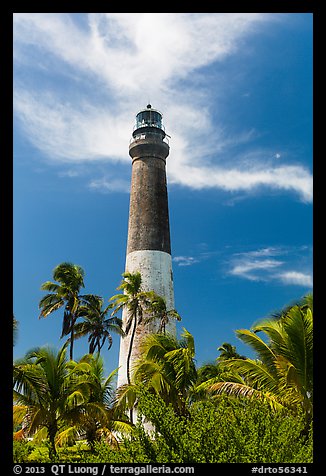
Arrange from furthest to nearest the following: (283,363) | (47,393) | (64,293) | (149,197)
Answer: (149,197), (64,293), (47,393), (283,363)

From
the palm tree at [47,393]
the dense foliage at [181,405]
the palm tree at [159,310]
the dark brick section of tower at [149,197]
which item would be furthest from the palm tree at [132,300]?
the palm tree at [47,393]

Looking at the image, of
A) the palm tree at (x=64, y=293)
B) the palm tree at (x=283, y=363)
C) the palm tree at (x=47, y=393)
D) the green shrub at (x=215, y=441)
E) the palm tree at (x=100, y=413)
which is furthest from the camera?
the palm tree at (x=64, y=293)

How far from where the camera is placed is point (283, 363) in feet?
50.6

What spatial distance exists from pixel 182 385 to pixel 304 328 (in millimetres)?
7013

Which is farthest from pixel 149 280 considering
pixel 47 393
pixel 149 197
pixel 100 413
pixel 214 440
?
pixel 214 440

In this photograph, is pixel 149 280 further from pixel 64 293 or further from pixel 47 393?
pixel 47 393

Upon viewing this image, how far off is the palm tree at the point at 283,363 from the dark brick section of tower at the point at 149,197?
1871cm

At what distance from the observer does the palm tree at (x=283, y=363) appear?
15.0m

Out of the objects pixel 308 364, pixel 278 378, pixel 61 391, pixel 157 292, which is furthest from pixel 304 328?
pixel 157 292

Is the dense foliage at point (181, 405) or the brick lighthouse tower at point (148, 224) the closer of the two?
the dense foliage at point (181, 405)

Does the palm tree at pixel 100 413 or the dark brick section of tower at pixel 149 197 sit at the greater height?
the dark brick section of tower at pixel 149 197

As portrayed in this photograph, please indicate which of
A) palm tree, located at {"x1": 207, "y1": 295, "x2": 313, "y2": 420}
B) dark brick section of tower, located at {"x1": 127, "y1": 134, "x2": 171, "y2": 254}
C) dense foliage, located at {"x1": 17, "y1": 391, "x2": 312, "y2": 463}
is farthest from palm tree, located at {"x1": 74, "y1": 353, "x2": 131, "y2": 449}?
dark brick section of tower, located at {"x1": 127, "y1": 134, "x2": 171, "y2": 254}

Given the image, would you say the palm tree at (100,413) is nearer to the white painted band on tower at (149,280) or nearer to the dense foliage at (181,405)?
the dense foliage at (181,405)

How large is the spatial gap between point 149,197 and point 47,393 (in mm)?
21314
